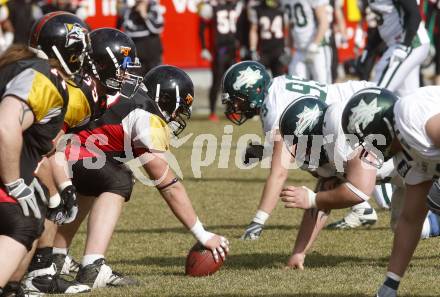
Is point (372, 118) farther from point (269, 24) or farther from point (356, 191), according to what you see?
point (269, 24)

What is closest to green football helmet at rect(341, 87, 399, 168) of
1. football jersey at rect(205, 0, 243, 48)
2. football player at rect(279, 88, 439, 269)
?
football player at rect(279, 88, 439, 269)

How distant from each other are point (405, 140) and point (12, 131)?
1689 millimetres

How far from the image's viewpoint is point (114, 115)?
5.45 metres

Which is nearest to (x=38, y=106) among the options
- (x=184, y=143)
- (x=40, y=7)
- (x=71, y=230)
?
(x=71, y=230)

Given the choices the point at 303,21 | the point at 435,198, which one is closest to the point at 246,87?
the point at 435,198

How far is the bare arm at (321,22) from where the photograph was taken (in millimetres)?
11375

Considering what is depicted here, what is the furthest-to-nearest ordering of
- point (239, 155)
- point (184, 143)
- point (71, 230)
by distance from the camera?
1. point (184, 143)
2. point (239, 155)
3. point (71, 230)

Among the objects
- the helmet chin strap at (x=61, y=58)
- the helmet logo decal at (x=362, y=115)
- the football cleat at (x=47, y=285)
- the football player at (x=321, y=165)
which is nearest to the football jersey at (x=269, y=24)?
the football player at (x=321, y=165)

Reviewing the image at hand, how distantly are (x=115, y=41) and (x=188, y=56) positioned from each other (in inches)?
484

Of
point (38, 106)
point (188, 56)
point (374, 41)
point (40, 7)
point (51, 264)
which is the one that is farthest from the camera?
point (188, 56)

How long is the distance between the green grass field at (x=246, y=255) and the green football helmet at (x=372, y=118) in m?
0.91

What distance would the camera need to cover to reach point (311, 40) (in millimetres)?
11484

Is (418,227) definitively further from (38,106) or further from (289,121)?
(38,106)

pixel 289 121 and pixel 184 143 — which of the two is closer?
pixel 289 121
